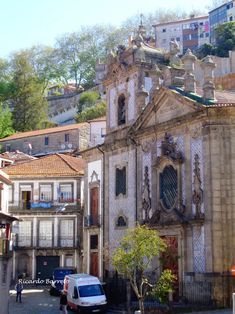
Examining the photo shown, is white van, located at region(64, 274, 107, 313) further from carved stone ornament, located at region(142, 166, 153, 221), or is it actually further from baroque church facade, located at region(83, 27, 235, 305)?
carved stone ornament, located at region(142, 166, 153, 221)

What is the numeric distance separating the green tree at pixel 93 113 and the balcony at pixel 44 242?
1139 inches

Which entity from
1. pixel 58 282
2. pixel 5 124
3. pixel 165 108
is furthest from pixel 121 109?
pixel 5 124

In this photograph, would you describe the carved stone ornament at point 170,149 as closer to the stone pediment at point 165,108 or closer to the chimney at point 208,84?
→ the stone pediment at point 165,108

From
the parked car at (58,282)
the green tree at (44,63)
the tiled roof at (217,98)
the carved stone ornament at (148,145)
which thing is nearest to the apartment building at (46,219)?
the parked car at (58,282)

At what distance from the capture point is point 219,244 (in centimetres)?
2456

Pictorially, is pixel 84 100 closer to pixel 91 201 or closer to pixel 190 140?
pixel 91 201

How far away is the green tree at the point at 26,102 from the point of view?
257ft

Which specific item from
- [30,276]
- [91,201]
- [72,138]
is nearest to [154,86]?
[91,201]

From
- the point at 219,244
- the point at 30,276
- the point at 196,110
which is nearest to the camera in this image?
the point at 219,244

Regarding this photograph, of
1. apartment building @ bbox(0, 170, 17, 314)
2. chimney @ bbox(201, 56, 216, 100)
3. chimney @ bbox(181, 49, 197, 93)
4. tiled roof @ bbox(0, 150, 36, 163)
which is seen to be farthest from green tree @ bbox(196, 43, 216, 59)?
apartment building @ bbox(0, 170, 17, 314)

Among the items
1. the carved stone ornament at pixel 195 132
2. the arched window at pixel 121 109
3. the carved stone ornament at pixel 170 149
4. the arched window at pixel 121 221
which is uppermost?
the arched window at pixel 121 109

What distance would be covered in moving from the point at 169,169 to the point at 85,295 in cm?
714

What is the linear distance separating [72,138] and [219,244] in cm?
3798

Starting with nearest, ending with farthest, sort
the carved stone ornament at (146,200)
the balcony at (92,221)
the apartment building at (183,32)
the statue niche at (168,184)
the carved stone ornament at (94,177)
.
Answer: the statue niche at (168,184)
the carved stone ornament at (146,200)
the balcony at (92,221)
the carved stone ornament at (94,177)
the apartment building at (183,32)
